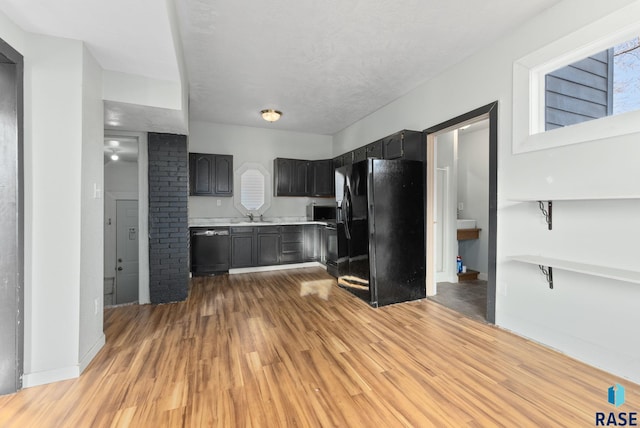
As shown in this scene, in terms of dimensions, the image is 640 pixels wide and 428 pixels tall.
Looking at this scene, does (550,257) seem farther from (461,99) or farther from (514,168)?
(461,99)

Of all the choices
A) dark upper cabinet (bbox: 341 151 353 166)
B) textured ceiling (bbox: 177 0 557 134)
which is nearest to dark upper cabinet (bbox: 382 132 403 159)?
textured ceiling (bbox: 177 0 557 134)

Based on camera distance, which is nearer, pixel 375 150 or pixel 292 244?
pixel 375 150

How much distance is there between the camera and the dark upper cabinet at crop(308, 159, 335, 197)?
19.0 ft

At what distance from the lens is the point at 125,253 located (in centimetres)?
541

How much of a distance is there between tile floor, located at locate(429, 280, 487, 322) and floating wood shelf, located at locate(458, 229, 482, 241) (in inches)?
28.2

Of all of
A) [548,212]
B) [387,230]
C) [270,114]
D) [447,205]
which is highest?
[270,114]

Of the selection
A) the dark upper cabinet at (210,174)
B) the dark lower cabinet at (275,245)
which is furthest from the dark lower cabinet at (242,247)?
the dark upper cabinet at (210,174)

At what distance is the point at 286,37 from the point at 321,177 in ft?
11.0

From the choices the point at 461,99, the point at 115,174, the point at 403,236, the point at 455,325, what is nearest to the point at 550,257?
the point at 455,325

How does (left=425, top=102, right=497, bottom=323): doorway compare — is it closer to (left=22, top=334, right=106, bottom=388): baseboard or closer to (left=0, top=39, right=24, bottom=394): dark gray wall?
(left=22, top=334, right=106, bottom=388): baseboard

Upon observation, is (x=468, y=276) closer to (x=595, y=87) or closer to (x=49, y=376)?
(x=595, y=87)

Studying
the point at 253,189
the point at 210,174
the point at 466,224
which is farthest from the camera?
the point at 253,189

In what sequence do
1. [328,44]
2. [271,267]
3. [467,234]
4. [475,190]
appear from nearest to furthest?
[328,44] < [467,234] < [475,190] < [271,267]

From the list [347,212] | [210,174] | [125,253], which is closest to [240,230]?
[210,174]
